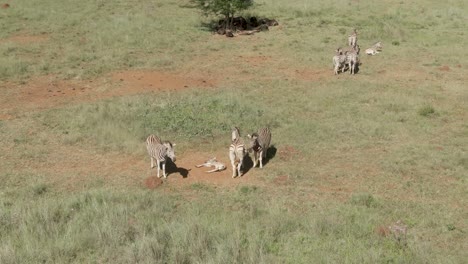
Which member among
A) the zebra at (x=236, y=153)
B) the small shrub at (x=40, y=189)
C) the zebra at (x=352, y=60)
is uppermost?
the zebra at (x=352, y=60)

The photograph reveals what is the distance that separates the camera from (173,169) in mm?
15344

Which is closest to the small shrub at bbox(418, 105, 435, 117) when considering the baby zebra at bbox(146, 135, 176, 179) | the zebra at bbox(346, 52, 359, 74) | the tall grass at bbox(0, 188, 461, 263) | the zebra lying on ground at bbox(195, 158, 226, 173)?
the zebra at bbox(346, 52, 359, 74)

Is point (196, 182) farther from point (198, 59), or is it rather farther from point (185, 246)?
A: point (198, 59)

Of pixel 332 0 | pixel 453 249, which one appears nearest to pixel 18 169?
pixel 453 249

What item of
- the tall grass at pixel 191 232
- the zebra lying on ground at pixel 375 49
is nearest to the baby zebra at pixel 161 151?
the tall grass at pixel 191 232

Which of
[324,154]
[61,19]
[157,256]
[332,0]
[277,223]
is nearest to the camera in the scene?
[157,256]

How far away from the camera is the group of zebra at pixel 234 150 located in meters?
14.3

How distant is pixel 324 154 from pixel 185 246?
7.97m

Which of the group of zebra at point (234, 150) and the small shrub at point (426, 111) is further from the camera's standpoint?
the small shrub at point (426, 111)

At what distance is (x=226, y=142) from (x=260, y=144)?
2243mm

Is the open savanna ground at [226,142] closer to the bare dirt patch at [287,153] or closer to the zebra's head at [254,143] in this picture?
the bare dirt patch at [287,153]

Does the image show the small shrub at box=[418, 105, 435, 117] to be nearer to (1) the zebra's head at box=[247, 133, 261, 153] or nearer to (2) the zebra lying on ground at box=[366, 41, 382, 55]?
(1) the zebra's head at box=[247, 133, 261, 153]

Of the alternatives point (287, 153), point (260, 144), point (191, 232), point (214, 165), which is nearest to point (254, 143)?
point (260, 144)

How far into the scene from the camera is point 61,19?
3456 centimetres
